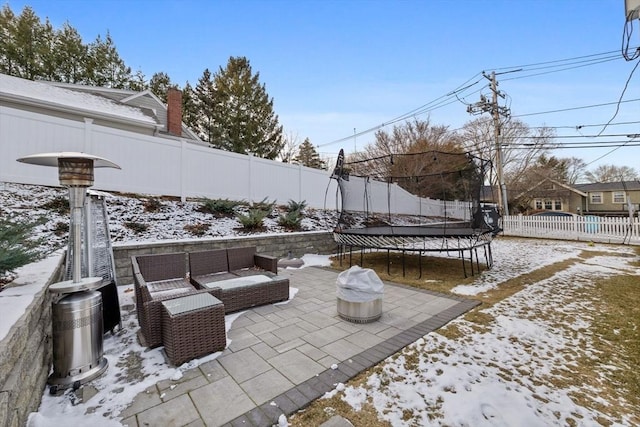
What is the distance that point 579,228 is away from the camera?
10445 millimetres

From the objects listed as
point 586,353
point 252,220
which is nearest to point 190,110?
point 252,220

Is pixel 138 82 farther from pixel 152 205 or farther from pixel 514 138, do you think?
pixel 514 138

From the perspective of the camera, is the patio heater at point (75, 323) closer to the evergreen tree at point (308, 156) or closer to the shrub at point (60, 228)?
the shrub at point (60, 228)

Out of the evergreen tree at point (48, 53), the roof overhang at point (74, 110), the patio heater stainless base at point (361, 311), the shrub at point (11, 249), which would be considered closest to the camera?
the shrub at point (11, 249)

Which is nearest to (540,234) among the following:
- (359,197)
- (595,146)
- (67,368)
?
(595,146)

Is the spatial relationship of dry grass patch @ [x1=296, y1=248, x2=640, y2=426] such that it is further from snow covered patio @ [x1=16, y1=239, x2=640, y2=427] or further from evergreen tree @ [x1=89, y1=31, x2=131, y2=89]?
evergreen tree @ [x1=89, y1=31, x2=131, y2=89]

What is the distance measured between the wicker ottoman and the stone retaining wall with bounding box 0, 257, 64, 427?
74cm

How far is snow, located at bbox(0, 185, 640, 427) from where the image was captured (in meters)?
1.64

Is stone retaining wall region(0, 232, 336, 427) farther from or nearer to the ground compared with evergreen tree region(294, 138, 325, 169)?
nearer to the ground

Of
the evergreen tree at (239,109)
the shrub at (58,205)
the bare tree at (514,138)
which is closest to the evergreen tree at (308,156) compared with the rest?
the evergreen tree at (239,109)

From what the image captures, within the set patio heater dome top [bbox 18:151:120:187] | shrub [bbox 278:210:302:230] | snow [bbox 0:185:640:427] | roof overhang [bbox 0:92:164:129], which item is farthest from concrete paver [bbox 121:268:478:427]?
roof overhang [bbox 0:92:164:129]

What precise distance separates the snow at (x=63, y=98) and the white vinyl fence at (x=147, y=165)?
14.7ft

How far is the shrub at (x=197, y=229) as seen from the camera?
217 inches

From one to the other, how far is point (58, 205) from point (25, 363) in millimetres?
4888
